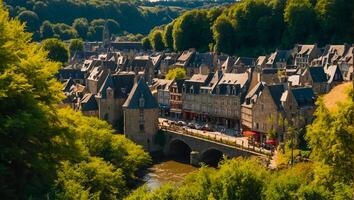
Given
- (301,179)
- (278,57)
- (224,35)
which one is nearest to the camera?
(301,179)

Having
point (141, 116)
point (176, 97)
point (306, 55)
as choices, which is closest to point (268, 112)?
point (141, 116)

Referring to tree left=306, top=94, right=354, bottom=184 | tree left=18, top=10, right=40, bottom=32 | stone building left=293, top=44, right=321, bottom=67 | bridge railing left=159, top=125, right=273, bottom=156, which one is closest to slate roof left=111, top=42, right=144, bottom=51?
tree left=18, top=10, right=40, bottom=32

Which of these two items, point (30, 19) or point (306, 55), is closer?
point (306, 55)

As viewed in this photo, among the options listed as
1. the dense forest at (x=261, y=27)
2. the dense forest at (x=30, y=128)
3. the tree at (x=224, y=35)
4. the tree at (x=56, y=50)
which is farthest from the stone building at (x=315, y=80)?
the tree at (x=56, y=50)

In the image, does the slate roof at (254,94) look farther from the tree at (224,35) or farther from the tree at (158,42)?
the tree at (158,42)

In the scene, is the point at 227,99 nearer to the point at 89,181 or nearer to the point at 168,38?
the point at 89,181
